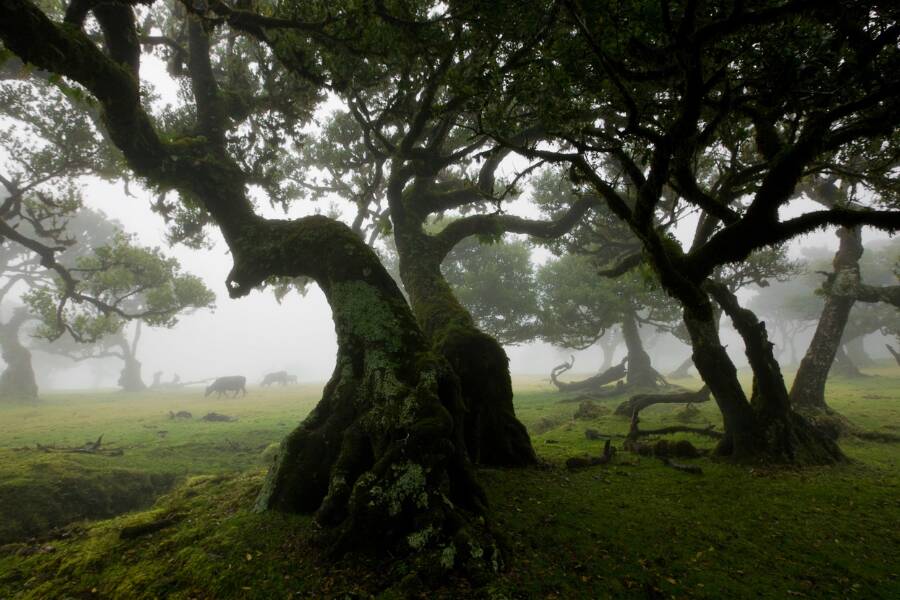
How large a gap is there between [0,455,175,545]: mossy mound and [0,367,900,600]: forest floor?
0.10 feet

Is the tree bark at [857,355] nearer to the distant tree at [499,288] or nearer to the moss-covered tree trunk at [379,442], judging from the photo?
the distant tree at [499,288]

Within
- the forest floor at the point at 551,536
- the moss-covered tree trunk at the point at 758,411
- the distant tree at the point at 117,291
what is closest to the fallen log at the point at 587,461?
the forest floor at the point at 551,536

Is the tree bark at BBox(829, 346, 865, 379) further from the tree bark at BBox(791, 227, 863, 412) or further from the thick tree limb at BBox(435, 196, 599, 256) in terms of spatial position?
Result: the thick tree limb at BBox(435, 196, 599, 256)

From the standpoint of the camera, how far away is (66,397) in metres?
35.0

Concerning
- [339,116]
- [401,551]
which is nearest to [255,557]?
[401,551]

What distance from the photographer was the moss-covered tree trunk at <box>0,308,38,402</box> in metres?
30.8

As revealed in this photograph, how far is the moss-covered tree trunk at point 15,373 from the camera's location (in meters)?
30.8

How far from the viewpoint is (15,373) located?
104ft

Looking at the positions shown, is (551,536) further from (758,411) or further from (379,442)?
(758,411)

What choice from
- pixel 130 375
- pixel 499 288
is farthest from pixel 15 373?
pixel 499 288

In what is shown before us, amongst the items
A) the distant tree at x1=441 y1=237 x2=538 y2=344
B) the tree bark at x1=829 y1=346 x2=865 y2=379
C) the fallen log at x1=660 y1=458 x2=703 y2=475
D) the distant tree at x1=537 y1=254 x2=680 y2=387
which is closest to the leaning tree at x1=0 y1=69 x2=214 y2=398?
the fallen log at x1=660 y1=458 x2=703 y2=475

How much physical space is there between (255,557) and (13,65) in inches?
710

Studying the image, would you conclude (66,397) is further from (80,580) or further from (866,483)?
(866,483)

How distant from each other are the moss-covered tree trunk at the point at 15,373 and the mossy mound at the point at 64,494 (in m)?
31.2
